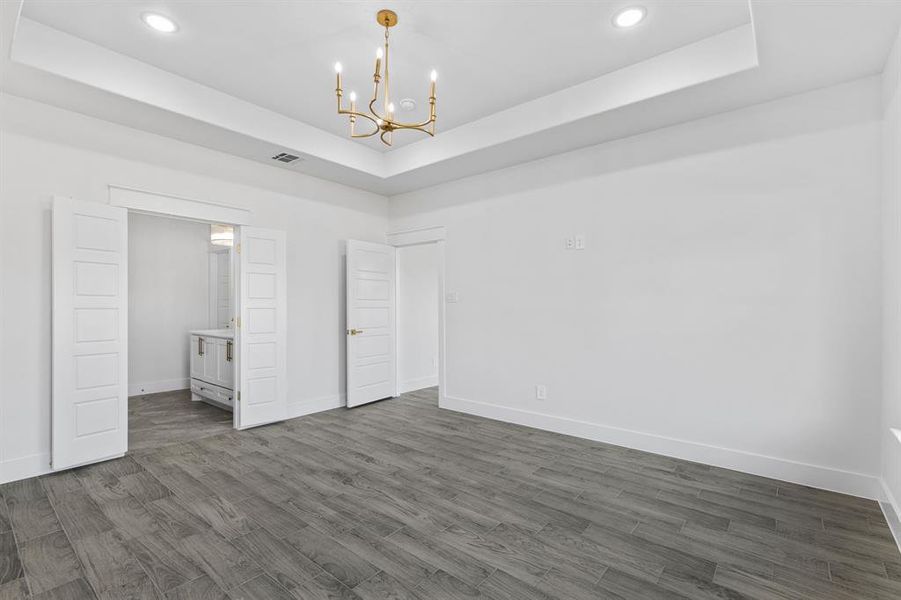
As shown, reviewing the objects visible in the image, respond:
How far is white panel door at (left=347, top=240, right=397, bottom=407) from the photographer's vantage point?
18.1 ft

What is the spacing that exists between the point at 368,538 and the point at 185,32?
357 centimetres

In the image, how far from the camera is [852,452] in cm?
296

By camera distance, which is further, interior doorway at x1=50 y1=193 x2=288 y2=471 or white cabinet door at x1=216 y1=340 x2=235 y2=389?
white cabinet door at x1=216 y1=340 x2=235 y2=389

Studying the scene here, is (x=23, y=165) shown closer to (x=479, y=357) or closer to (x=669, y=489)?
(x=479, y=357)

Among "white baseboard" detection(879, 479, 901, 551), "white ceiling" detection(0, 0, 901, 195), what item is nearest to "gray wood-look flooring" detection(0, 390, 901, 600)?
"white baseboard" detection(879, 479, 901, 551)

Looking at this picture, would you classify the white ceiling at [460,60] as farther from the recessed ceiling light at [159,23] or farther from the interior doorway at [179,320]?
the interior doorway at [179,320]

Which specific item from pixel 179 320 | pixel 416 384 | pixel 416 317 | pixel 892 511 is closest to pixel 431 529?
pixel 892 511

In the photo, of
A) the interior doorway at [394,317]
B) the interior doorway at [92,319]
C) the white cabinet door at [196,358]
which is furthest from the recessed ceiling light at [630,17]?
the white cabinet door at [196,358]

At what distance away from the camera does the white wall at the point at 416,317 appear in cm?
641

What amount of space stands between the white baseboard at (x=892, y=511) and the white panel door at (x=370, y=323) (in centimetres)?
484

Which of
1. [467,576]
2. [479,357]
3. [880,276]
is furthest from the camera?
[479,357]

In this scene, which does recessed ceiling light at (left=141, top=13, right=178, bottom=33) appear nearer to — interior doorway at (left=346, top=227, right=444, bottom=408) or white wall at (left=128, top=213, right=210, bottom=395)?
interior doorway at (left=346, top=227, right=444, bottom=408)

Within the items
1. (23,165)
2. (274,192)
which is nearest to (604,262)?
(274,192)

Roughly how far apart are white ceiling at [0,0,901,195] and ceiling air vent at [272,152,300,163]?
0.77 feet
